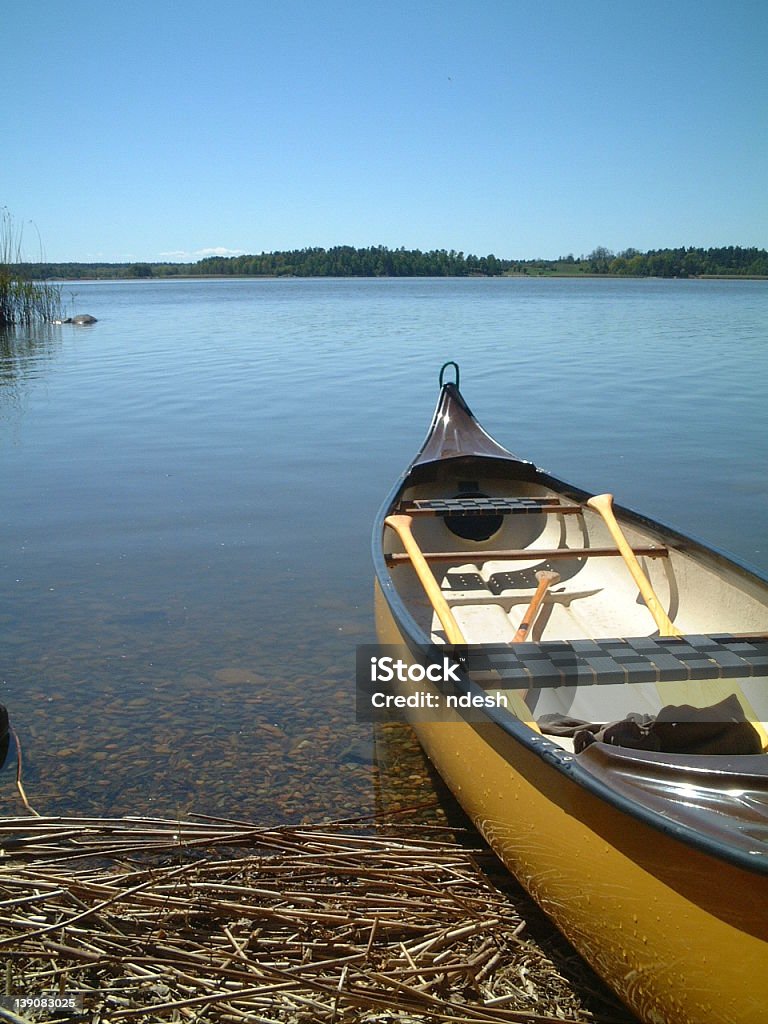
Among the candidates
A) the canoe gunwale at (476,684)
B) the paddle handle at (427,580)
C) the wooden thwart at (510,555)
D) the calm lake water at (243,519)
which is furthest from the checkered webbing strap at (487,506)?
the calm lake water at (243,519)

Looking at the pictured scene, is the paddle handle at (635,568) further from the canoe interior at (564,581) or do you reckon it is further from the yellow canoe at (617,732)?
the canoe interior at (564,581)

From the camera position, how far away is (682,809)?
260 centimetres

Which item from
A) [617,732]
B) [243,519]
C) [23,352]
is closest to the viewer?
[617,732]

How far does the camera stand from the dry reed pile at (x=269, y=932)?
117 inches

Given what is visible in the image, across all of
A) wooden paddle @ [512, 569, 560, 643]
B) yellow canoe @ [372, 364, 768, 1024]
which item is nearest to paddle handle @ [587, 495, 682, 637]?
yellow canoe @ [372, 364, 768, 1024]

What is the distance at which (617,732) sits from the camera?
3.20m

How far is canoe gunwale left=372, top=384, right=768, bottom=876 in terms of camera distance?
2.38 meters

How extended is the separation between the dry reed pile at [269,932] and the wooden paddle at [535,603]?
1400 mm

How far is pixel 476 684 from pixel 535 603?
6.57 ft

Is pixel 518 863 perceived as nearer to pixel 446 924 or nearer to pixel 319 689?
pixel 446 924

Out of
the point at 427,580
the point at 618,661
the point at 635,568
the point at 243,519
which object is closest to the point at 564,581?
the point at 635,568

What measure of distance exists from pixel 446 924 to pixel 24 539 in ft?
23.9

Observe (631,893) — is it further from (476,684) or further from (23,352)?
(23,352)

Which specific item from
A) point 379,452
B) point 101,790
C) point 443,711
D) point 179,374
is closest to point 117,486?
point 379,452
